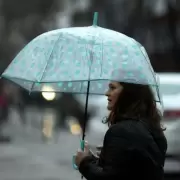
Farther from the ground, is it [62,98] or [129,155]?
[129,155]

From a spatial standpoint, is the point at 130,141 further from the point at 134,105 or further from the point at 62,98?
the point at 62,98

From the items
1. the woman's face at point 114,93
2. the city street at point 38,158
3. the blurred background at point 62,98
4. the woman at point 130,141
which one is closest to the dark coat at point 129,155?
the woman at point 130,141

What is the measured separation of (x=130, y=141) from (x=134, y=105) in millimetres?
249

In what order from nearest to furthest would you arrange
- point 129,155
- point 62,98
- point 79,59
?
point 129,155 → point 79,59 → point 62,98

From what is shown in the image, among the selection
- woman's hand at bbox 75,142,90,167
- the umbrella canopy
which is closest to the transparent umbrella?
the umbrella canopy

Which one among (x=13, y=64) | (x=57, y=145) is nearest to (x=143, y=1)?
(x=57, y=145)

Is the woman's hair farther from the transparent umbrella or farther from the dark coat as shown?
the transparent umbrella

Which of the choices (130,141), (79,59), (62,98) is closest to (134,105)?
(130,141)

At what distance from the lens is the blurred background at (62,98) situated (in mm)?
11508

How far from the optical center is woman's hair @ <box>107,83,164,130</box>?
11.6 feet

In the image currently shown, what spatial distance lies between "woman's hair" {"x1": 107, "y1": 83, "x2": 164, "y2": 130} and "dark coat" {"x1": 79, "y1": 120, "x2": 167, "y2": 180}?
0.06 meters

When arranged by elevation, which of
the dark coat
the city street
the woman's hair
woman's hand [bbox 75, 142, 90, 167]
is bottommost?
the city street

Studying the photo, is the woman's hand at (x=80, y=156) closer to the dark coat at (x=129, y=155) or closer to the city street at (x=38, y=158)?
the dark coat at (x=129, y=155)

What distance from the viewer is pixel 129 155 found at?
11.0 feet
